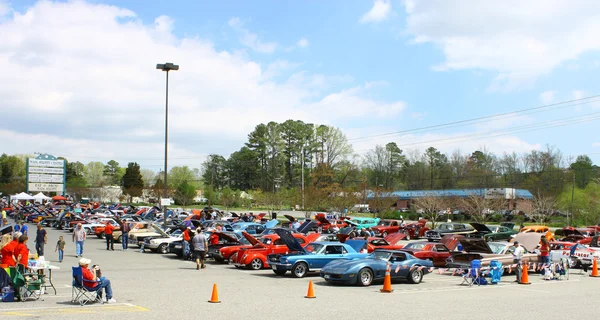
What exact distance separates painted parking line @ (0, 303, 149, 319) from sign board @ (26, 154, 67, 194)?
68.5m

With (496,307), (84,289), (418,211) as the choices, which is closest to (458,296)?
(496,307)

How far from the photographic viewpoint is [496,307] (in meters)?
12.7

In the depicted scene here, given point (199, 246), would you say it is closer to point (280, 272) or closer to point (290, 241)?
point (280, 272)

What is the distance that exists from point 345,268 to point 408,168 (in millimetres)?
107909

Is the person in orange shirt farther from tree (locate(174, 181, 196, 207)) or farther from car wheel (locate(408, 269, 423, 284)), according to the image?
tree (locate(174, 181, 196, 207))

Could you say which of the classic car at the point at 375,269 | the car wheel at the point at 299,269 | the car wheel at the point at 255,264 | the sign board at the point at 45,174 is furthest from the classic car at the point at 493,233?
the sign board at the point at 45,174

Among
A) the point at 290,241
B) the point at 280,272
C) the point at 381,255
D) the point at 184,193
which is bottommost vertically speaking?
the point at 280,272

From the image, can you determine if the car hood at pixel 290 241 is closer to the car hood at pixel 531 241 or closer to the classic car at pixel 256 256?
the classic car at pixel 256 256

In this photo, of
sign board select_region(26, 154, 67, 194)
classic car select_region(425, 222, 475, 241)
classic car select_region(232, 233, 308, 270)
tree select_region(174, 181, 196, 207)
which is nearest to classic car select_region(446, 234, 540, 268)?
classic car select_region(232, 233, 308, 270)

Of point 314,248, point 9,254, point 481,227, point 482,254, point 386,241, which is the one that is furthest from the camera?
point 481,227

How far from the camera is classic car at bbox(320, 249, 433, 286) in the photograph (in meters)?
16.0

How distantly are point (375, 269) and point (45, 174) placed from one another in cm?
6875

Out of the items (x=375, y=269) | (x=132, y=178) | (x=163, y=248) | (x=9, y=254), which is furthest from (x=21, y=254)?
(x=132, y=178)

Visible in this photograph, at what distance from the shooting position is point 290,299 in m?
13.4
